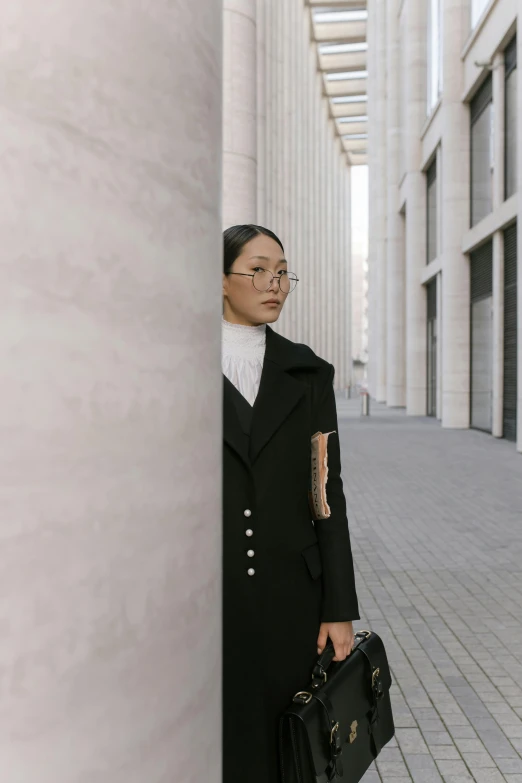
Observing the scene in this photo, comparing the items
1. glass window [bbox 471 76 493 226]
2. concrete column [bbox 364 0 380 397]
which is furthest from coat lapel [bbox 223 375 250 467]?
concrete column [bbox 364 0 380 397]

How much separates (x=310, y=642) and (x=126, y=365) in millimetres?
1250

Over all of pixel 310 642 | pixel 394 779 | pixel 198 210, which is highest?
pixel 198 210

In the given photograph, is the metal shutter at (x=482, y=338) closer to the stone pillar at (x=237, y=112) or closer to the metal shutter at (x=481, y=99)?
the metal shutter at (x=481, y=99)

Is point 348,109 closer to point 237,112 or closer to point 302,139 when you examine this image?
point 302,139

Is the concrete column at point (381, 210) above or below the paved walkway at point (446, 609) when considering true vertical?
above

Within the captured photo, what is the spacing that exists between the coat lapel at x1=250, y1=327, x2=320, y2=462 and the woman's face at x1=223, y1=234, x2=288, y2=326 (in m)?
0.08

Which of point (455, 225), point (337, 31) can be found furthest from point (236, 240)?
point (337, 31)

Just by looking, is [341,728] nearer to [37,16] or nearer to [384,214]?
[37,16]

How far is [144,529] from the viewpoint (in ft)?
4.15

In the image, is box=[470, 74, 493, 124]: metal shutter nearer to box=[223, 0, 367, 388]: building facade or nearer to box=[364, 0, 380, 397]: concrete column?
box=[223, 0, 367, 388]: building facade

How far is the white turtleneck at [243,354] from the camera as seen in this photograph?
2234 mm

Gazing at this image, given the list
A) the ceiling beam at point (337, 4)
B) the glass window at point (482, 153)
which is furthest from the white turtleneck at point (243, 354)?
the ceiling beam at point (337, 4)

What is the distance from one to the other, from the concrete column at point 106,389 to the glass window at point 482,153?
20.1 metres

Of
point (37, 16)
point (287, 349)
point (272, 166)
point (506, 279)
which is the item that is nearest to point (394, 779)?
point (287, 349)
